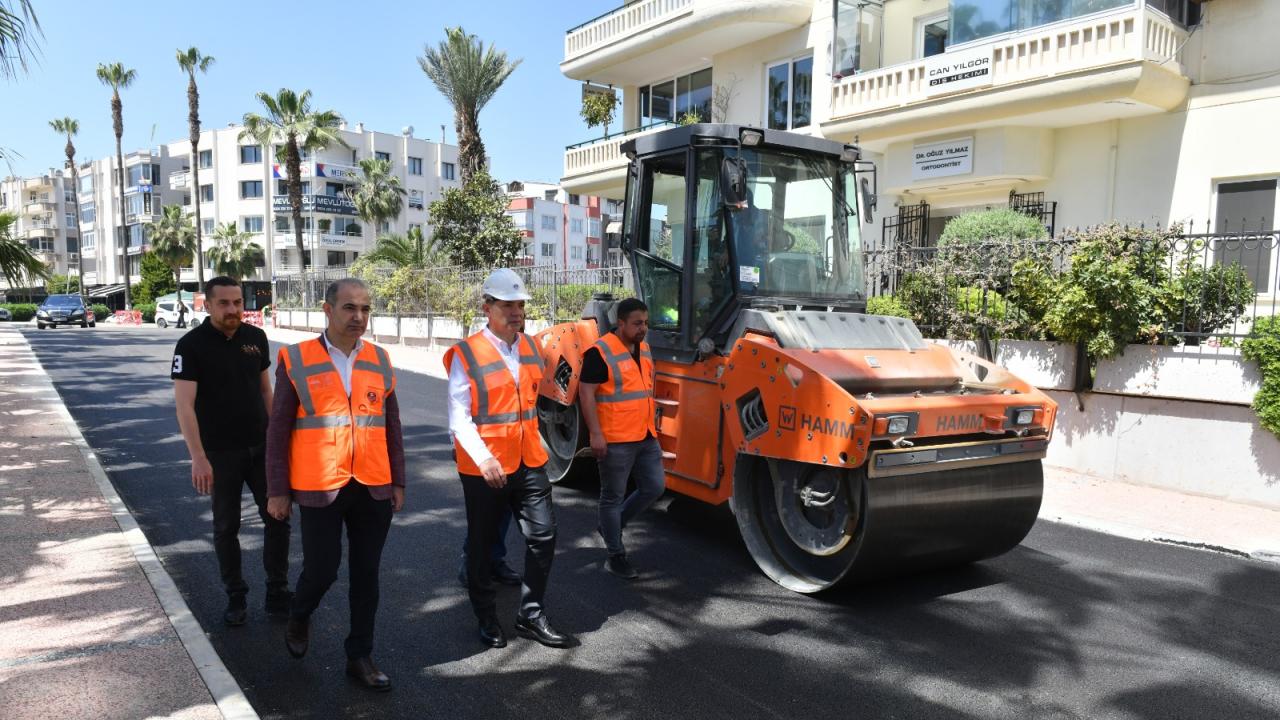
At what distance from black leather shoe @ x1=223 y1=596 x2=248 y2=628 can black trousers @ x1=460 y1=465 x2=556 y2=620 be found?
4.05ft

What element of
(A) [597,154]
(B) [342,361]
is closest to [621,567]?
(B) [342,361]

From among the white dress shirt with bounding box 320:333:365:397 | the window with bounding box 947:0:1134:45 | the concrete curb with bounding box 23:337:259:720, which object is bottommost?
the concrete curb with bounding box 23:337:259:720

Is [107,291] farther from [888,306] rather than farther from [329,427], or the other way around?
[329,427]

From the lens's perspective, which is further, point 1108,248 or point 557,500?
point 1108,248

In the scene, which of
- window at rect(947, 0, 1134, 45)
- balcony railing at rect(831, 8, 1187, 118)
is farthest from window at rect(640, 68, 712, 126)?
balcony railing at rect(831, 8, 1187, 118)

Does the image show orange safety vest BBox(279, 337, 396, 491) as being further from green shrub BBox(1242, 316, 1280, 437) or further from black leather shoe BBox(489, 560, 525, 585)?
green shrub BBox(1242, 316, 1280, 437)

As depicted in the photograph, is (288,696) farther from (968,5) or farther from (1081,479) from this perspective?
(968,5)

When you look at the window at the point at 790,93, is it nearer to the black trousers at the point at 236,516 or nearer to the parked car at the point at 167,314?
the black trousers at the point at 236,516

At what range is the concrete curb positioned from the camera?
343 cm

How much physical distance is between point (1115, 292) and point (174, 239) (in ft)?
206

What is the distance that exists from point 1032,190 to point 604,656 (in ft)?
42.1

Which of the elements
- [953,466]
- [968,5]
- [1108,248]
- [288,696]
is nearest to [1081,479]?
[1108,248]

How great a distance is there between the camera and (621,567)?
17.1ft

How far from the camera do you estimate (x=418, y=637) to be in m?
4.27
